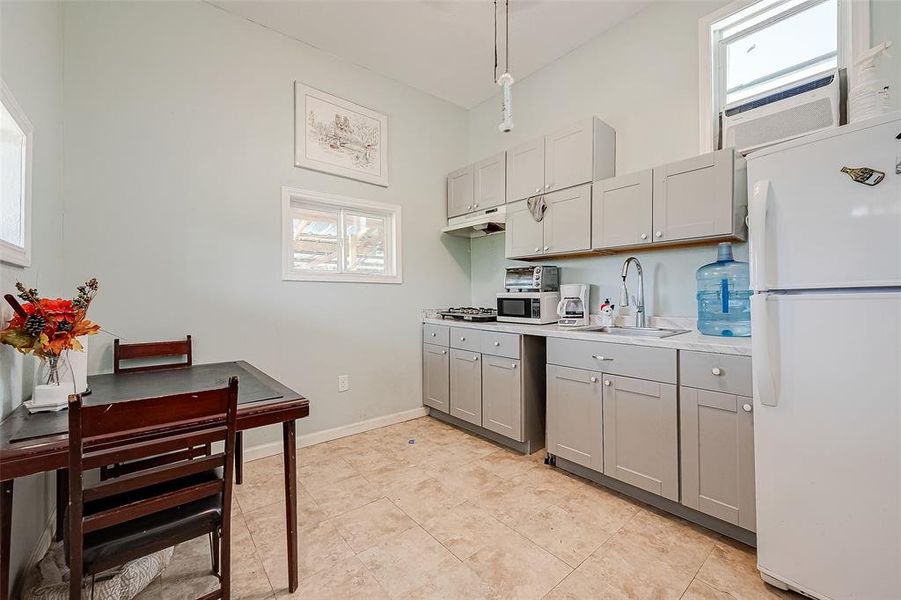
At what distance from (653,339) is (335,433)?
8.13 feet

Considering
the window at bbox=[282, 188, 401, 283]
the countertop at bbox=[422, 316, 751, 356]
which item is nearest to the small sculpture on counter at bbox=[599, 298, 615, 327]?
the countertop at bbox=[422, 316, 751, 356]

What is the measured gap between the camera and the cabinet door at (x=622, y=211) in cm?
230

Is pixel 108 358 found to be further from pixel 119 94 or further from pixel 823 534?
pixel 823 534

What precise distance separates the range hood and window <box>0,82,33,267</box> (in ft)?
8.87

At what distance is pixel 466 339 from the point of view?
307 cm

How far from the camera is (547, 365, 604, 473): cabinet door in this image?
2.19 m

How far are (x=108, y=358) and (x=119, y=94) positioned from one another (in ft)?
5.27

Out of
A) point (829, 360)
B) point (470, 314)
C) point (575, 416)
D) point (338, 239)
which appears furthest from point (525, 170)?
point (829, 360)

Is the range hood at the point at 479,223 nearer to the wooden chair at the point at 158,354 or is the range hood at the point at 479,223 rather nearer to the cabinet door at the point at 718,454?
the cabinet door at the point at 718,454

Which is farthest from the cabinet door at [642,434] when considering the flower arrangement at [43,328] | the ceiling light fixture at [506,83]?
the flower arrangement at [43,328]

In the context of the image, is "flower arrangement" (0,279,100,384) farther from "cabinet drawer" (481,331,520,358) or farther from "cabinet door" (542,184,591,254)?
"cabinet door" (542,184,591,254)

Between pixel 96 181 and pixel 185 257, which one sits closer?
pixel 96 181

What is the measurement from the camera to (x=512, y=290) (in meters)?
3.10

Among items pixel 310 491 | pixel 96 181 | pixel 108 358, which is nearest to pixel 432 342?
pixel 310 491
